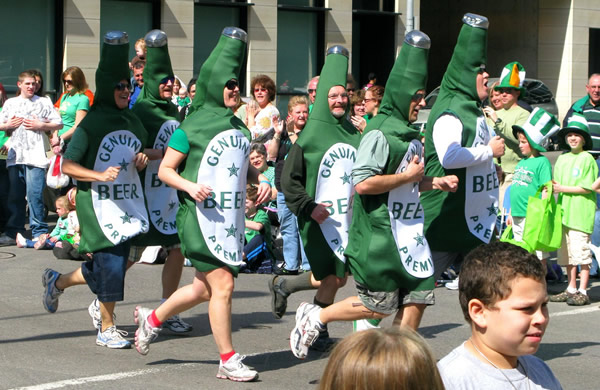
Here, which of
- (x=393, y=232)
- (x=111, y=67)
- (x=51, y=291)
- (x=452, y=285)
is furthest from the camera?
(x=452, y=285)

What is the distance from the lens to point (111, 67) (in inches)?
299

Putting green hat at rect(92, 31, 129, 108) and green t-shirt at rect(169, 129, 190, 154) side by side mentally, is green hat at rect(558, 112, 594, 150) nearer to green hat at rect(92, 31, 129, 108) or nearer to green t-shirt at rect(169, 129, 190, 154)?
green hat at rect(92, 31, 129, 108)

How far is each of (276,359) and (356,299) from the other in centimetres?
117

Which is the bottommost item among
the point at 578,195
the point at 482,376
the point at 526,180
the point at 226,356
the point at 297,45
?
the point at 226,356

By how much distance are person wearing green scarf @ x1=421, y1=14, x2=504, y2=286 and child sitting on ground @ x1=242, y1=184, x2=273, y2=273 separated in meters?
4.29

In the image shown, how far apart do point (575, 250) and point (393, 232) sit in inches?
169

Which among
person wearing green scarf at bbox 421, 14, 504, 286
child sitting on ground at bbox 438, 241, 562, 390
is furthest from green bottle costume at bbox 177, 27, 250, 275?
child sitting on ground at bbox 438, 241, 562, 390

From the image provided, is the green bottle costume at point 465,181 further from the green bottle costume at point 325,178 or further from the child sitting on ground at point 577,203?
the child sitting on ground at point 577,203

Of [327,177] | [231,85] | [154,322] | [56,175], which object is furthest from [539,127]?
[56,175]

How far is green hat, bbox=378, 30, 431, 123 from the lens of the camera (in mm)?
6785

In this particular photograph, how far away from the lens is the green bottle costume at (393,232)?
6.51 m

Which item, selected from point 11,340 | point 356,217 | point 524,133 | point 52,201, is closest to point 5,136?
point 52,201

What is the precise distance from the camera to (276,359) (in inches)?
297

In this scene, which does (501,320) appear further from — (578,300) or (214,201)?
(578,300)
